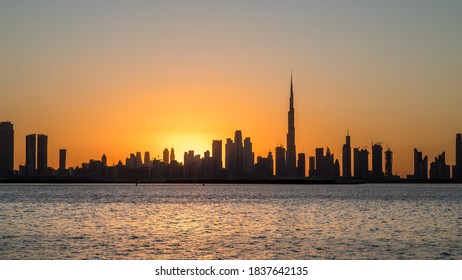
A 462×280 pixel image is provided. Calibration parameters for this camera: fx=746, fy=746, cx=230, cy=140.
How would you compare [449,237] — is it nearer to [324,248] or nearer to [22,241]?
[324,248]

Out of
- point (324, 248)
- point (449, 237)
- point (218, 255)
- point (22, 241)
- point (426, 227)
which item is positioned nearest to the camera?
point (218, 255)

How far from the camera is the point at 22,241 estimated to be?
59000 mm

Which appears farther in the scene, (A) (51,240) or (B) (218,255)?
(A) (51,240)

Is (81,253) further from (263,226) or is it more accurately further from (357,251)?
(263,226)
